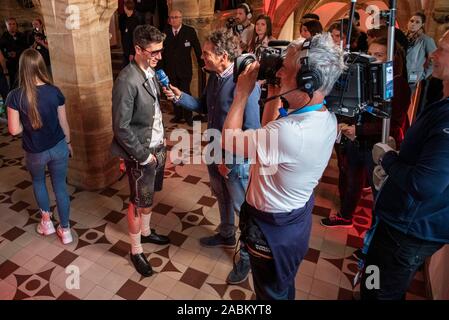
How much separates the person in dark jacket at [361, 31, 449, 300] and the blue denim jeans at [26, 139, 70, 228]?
7.08ft

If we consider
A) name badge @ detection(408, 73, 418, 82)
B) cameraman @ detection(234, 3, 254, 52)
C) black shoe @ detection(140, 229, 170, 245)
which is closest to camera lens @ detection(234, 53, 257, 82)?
black shoe @ detection(140, 229, 170, 245)

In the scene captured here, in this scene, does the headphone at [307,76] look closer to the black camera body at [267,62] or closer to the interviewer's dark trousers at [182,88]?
the black camera body at [267,62]

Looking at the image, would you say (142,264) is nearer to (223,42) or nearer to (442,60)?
(223,42)

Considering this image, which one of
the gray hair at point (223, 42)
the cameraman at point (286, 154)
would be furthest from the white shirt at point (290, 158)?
the gray hair at point (223, 42)

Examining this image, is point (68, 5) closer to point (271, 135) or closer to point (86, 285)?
point (86, 285)

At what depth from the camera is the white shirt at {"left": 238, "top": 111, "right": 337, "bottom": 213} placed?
1.22 metres

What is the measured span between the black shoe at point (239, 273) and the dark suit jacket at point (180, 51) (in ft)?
12.1

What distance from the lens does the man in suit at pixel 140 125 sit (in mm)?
2037

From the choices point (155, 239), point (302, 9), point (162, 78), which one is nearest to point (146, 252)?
point (155, 239)

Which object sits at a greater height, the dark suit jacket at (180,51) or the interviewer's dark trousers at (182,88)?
the dark suit jacket at (180,51)

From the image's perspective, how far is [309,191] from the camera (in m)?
1.46

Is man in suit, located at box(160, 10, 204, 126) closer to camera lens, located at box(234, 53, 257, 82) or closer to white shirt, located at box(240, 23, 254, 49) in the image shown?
white shirt, located at box(240, 23, 254, 49)
